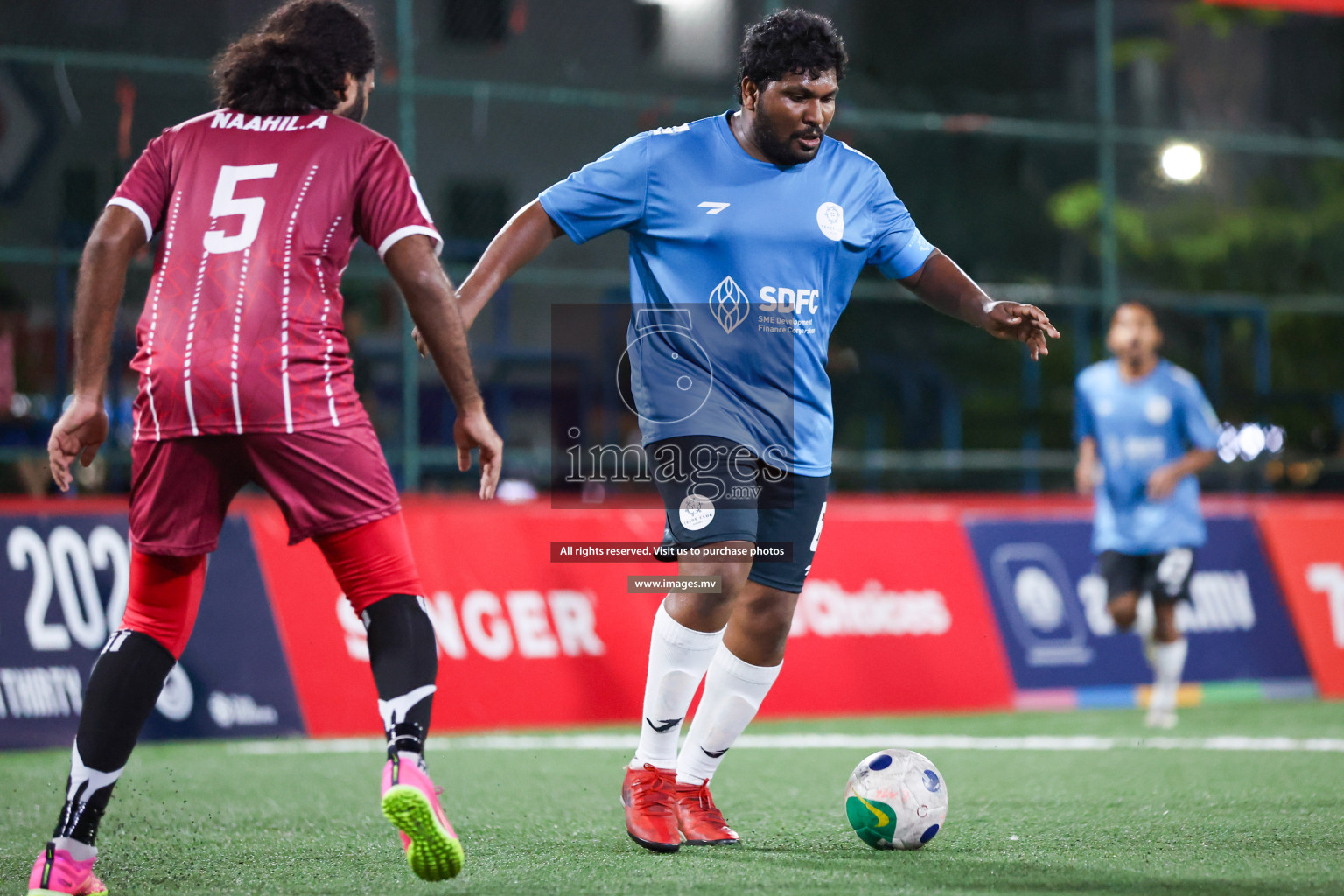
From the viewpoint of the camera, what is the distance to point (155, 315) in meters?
3.76

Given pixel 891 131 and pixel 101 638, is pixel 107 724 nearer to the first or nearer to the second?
pixel 101 638

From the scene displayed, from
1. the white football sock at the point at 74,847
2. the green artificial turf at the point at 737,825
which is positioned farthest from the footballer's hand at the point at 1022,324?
the white football sock at the point at 74,847

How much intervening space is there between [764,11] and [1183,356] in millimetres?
5388

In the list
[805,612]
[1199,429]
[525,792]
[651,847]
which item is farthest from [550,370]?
[651,847]

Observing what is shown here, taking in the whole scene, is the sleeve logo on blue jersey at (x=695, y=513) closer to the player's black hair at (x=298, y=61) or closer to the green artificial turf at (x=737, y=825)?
the green artificial turf at (x=737, y=825)

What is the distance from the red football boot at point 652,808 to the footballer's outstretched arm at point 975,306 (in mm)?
1630

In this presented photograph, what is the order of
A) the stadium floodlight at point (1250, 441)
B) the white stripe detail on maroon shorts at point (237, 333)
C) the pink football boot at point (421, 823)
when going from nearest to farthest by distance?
the pink football boot at point (421, 823)
the white stripe detail on maroon shorts at point (237, 333)
the stadium floodlight at point (1250, 441)

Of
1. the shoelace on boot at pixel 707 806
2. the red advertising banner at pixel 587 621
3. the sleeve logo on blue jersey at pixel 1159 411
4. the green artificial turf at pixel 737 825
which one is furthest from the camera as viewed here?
the sleeve logo on blue jersey at pixel 1159 411

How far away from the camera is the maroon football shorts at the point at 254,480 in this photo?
3.72 m

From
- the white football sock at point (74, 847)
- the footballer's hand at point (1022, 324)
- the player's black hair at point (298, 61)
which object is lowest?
the white football sock at point (74, 847)

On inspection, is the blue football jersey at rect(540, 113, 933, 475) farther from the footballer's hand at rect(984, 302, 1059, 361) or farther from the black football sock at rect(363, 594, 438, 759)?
the black football sock at rect(363, 594, 438, 759)

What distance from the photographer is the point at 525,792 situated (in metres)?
6.11

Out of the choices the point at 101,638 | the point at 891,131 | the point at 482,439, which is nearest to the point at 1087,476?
the point at 891,131

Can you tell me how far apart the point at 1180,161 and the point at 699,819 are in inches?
476
